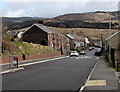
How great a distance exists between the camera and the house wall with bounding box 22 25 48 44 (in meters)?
89.8

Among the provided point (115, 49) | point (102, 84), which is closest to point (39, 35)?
point (115, 49)

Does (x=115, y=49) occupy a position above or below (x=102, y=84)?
above

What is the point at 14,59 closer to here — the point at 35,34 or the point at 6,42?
the point at 6,42

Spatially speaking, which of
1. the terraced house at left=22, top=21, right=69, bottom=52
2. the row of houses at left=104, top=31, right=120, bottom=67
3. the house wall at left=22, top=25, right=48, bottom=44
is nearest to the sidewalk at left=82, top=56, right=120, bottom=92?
the row of houses at left=104, top=31, right=120, bottom=67

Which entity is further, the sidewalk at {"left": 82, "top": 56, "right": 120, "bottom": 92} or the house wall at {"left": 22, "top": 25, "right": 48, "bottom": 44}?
the house wall at {"left": 22, "top": 25, "right": 48, "bottom": 44}

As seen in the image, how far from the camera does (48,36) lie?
294 ft

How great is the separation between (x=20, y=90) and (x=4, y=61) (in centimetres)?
2527

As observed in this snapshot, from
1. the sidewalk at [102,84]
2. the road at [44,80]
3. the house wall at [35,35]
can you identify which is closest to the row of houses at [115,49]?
the road at [44,80]

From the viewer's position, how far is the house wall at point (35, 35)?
89812 mm

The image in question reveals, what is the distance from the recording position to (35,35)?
3612 inches

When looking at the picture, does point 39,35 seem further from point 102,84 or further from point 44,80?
Result: point 102,84

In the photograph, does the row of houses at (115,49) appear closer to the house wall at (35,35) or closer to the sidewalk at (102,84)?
the sidewalk at (102,84)

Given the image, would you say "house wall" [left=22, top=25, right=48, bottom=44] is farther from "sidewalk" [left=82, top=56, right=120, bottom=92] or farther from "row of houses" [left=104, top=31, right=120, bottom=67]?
"sidewalk" [left=82, top=56, right=120, bottom=92]

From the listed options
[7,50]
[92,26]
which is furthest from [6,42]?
[92,26]
